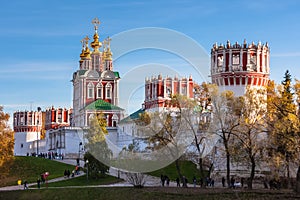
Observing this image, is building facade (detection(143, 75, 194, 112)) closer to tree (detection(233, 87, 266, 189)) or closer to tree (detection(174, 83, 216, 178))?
tree (detection(174, 83, 216, 178))

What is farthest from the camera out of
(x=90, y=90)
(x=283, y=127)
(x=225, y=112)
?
(x=90, y=90)

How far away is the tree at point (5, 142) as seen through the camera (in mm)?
43731

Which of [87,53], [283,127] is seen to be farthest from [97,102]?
[283,127]

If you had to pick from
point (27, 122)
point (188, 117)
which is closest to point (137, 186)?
point (188, 117)

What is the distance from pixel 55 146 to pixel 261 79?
40.9m

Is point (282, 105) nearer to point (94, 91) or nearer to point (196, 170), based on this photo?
point (196, 170)

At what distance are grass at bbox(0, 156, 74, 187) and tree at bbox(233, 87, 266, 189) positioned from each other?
63.0 feet

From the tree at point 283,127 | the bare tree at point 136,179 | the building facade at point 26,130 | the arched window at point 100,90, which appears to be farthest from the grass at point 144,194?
the building facade at point 26,130

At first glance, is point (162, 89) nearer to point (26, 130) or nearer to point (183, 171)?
point (183, 171)

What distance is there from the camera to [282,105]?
111ft

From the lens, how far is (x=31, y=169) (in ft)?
178

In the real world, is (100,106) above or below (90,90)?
below

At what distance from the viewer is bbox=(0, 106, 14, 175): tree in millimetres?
43731

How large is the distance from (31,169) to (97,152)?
9646mm
